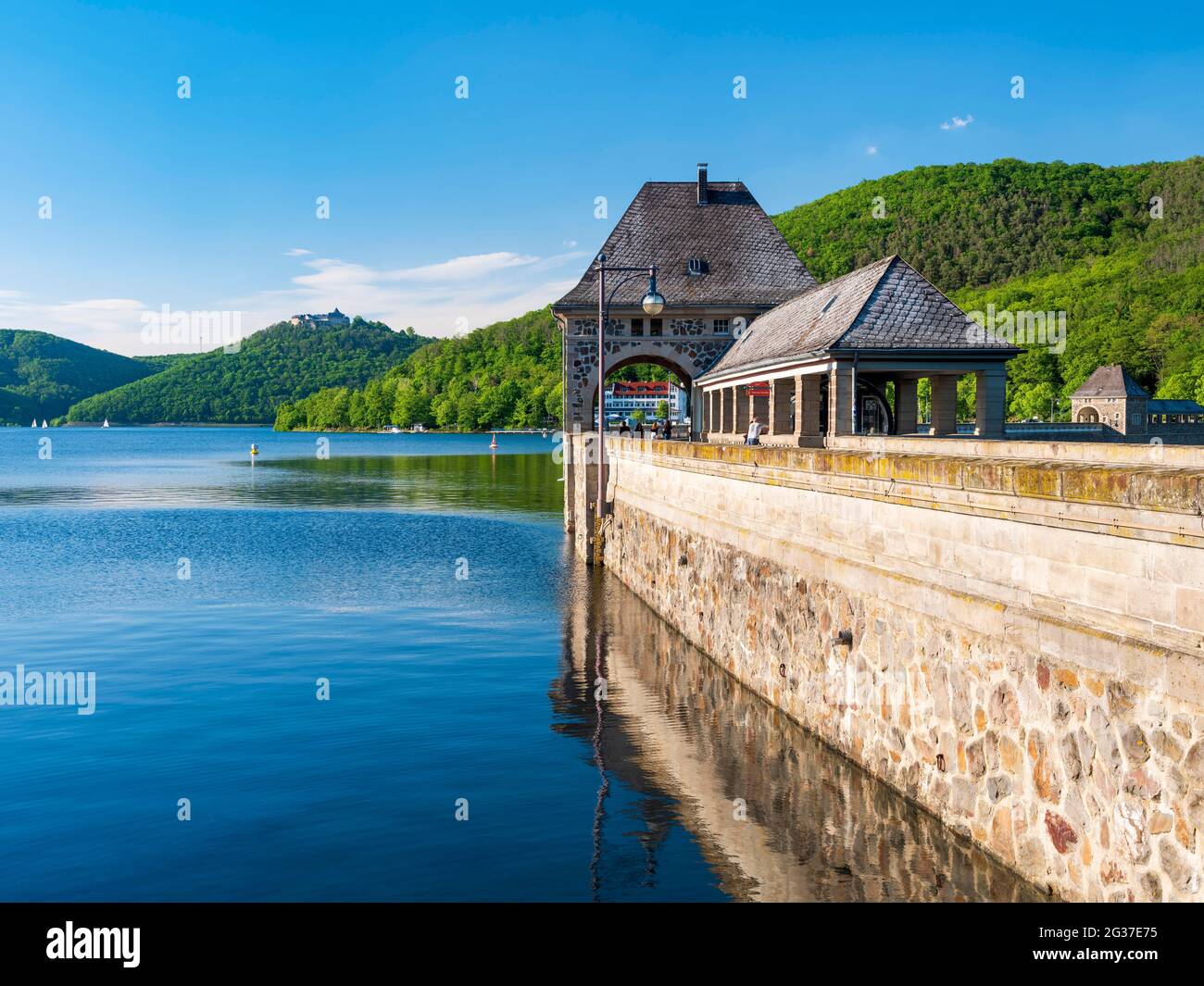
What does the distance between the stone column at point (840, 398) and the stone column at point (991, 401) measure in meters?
3.00

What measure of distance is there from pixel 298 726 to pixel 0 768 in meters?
4.30

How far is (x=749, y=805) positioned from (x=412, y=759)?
205 inches

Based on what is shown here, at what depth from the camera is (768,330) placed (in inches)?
1321

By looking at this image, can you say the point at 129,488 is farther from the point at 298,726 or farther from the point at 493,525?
the point at 298,726

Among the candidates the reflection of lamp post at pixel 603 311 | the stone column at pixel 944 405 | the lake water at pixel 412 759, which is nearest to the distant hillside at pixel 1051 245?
the reflection of lamp post at pixel 603 311

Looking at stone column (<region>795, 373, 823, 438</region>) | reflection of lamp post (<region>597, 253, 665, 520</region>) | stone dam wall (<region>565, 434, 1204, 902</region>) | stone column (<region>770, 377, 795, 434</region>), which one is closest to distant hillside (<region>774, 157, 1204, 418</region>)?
reflection of lamp post (<region>597, 253, 665, 520</region>)

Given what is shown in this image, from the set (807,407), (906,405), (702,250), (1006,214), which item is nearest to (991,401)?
A: (807,407)

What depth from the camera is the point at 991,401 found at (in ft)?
76.6

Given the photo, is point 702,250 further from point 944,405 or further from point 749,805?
point 749,805

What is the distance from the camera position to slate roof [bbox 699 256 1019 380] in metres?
22.8

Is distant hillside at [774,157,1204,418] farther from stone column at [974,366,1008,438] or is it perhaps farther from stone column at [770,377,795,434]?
stone column at [974,366,1008,438]

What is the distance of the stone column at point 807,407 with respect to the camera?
25531 mm

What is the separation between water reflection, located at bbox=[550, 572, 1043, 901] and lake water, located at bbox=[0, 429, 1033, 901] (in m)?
0.04

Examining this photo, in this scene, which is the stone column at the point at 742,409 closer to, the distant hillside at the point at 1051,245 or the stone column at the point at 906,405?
the stone column at the point at 906,405
